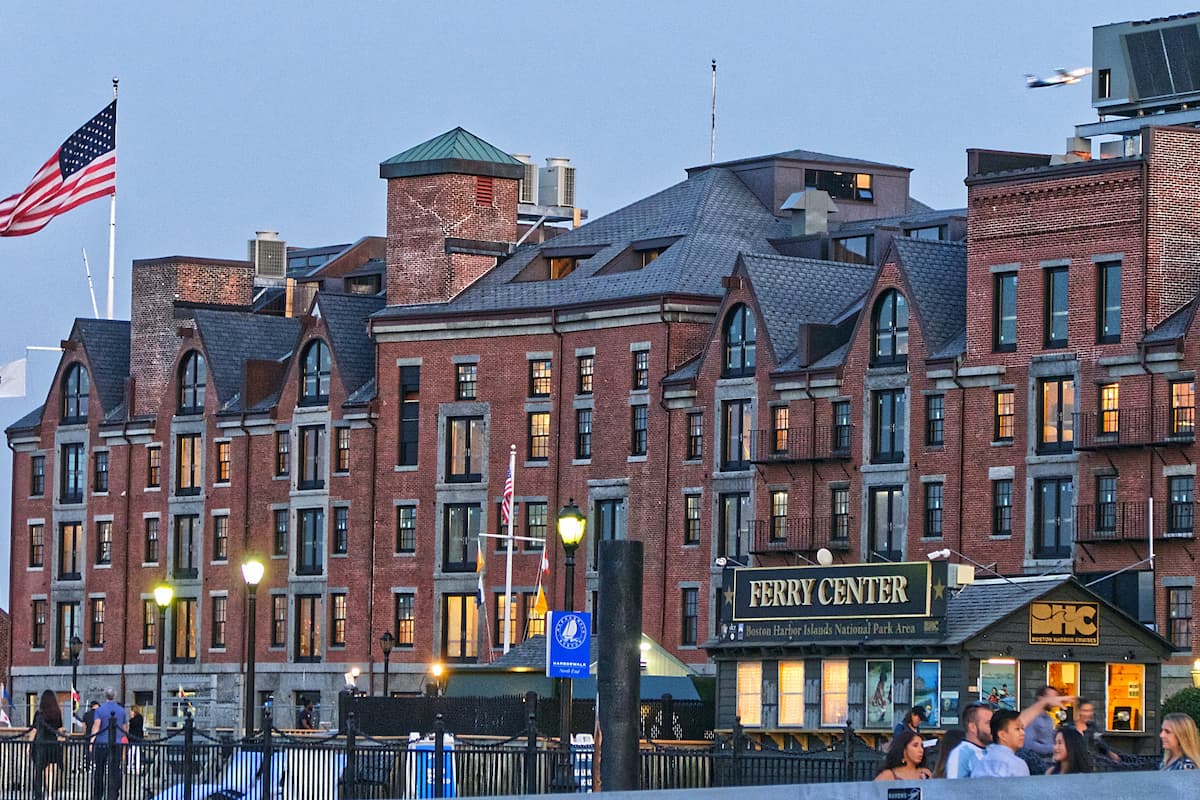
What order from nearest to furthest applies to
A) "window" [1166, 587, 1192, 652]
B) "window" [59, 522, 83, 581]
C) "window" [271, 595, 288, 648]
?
"window" [1166, 587, 1192, 652] < "window" [271, 595, 288, 648] < "window" [59, 522, 83, 581]

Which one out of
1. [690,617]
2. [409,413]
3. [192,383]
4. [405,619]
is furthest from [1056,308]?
[192,383]

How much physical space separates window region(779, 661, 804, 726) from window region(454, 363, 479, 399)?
1054 inches

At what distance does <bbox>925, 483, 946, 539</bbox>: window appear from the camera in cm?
7400

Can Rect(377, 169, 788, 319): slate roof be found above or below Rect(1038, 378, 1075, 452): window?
above

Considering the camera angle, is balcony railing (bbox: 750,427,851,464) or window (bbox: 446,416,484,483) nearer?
balcony railing (bbox: 750,427,851,464)

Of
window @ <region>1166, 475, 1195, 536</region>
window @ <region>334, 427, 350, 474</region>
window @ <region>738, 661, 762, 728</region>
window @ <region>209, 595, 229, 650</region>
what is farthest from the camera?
window @ <region>209, 595, 229, 650</region>

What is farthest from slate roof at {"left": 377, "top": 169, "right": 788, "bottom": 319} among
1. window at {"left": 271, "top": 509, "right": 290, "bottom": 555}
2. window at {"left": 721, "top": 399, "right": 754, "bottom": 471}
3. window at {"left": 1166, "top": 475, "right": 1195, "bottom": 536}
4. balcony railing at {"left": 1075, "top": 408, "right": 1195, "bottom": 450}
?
window at {"left": 1166, "top": 475, "right": 1195, "bottom": 536}

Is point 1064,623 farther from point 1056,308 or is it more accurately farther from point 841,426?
point 841,426

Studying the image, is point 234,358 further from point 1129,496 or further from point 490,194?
point 1129,496

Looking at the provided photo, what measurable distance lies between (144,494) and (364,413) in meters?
12.7

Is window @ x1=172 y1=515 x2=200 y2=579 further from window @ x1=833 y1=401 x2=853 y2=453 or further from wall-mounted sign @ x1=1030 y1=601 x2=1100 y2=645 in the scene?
wall-mounted sign @ x1=1030 y1=601 x2=1100 y2=645

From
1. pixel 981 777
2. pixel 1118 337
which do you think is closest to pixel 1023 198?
pixel 1118 337

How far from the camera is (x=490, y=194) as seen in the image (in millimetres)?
92688

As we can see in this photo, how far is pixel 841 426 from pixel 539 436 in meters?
12.4
